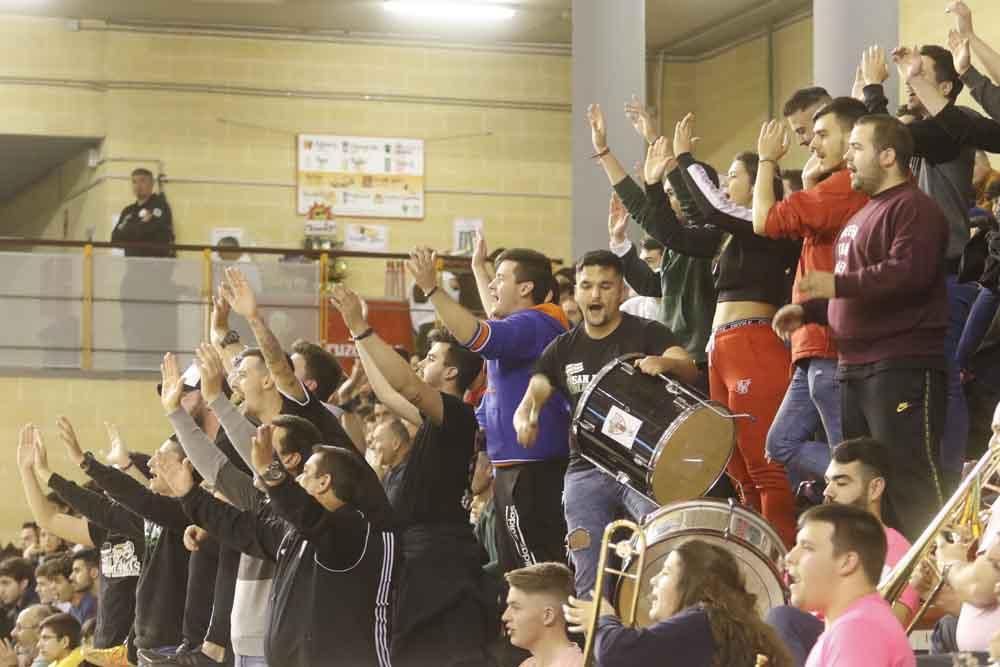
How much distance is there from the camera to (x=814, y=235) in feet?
20.4

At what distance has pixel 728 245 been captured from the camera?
22.0ft

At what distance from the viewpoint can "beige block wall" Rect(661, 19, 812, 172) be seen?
17.9 metres

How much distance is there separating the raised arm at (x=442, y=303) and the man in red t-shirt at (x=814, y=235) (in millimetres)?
1155

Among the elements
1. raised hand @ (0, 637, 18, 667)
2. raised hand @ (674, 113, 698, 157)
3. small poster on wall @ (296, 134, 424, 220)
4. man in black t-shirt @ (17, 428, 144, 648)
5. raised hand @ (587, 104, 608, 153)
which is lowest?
raised hand @ (0, 637, 18, 667)

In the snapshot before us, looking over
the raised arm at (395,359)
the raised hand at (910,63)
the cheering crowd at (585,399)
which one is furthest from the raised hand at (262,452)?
the raised hand at (910,63)

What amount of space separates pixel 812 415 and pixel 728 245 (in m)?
0.86

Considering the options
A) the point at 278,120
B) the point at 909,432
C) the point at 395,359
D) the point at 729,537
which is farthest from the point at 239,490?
the point at 278,120

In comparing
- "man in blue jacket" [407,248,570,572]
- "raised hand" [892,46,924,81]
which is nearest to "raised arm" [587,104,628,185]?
"man in blue jacket" [407,248,570,572]

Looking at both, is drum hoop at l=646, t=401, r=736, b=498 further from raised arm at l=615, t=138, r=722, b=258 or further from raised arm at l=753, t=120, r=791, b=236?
raised arm at l=615, t=138, r=722, b=258

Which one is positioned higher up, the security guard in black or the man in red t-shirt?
the security guard in black

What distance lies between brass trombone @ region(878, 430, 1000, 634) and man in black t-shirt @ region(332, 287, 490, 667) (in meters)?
1.94

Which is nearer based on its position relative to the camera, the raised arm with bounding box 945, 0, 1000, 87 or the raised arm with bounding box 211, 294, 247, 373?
the raised arm with bounding box 945, 0, 1000, 87

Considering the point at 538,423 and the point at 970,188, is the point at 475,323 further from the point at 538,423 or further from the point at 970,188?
the point at 970,188

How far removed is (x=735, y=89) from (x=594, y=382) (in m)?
13.6
